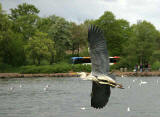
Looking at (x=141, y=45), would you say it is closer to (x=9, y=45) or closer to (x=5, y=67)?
(x=9, y=45)

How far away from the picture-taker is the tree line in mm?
61656

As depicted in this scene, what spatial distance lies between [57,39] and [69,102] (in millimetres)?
48045

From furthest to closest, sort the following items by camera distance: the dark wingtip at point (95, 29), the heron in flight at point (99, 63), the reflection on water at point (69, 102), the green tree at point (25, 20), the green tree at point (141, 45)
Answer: the green tree at point (25, 20), the green tree at point (141, 45), the reflection on water at point (69, 102), the heron in flight at point (99, 63), the dark wingtip at point (95, 29)

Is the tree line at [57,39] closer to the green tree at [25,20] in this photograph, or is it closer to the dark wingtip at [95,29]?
the green tree at [25,20]

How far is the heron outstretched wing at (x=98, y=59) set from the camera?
38.7 feet

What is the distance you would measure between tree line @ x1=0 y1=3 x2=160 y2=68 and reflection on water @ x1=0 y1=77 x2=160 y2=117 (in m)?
18.5

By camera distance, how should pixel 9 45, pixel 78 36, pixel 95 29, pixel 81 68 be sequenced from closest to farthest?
pixel 95 29 → pixel 81 68 → pixel 9 45 → pixel 78 36

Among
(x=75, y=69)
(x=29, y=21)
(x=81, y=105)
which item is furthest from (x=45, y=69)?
(x=81, y=105)

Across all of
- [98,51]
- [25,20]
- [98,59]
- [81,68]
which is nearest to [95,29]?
[98,51]

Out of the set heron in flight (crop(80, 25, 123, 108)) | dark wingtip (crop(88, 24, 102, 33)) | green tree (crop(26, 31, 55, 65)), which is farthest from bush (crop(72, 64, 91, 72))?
dark wingtip (crop(88, 24, 102, 33))

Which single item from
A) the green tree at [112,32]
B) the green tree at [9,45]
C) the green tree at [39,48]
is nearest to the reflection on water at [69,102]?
the green tree at [39,48]

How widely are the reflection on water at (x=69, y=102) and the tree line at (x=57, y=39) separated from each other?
60.7 ft

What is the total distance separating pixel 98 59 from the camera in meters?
12.1

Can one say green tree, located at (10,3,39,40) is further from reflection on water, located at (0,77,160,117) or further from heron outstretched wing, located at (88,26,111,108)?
heron outstretched wing, located at (88,26,111,108)
